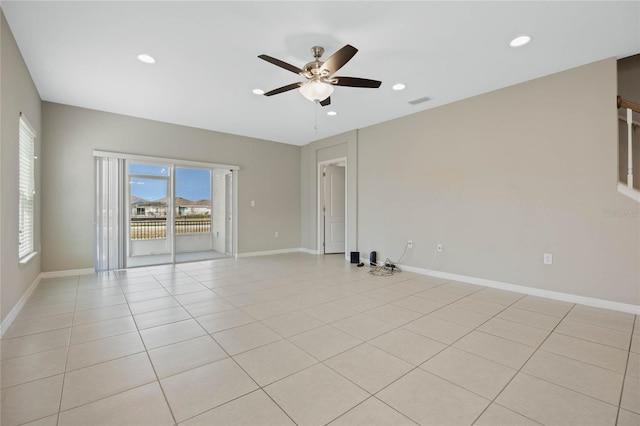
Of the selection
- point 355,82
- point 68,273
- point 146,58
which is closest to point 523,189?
point 355,82

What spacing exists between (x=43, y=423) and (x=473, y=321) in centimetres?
331

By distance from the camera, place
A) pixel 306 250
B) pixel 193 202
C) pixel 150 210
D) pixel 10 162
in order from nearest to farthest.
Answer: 1. pixel 10 162
2. pixel 150 210
3. pixel 306 250
4. pixel 193 202

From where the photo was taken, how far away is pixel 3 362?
2033 mm

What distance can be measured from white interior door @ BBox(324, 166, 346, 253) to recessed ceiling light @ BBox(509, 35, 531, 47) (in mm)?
4674

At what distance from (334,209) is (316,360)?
17.5ft

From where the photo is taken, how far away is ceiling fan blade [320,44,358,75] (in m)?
2.37

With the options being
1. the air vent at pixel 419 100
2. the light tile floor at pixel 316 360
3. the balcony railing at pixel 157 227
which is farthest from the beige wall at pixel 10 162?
the air vent at pixel 419 100

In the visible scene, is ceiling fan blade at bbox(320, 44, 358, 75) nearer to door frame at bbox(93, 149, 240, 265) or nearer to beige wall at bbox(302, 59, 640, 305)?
beige wall at bbox(302, 59, 640, 305)

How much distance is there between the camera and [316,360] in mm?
2096

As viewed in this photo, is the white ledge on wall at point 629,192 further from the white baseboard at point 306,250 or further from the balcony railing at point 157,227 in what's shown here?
the balcony railing at point 157,227

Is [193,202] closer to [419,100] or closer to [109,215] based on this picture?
[109,215]

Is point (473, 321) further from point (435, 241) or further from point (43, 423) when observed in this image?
point (43, 423)

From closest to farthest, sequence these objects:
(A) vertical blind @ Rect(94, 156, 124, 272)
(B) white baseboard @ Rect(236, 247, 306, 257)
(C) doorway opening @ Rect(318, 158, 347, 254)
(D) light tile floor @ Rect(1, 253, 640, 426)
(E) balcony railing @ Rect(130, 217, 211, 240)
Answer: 1. (D) light tile floor @ Rect(1, 253, 640, 426)
2. (A) vertical blind @ Rect(94, 156, 124, 272)
3. (B) white baseboard @ Rect(236, 247, 306, 257)
4. (E) balcony railing @ Rect(130, 217, 211, 240)
5. (C) doorway opening @ Rect(318, 158, 347, 254)

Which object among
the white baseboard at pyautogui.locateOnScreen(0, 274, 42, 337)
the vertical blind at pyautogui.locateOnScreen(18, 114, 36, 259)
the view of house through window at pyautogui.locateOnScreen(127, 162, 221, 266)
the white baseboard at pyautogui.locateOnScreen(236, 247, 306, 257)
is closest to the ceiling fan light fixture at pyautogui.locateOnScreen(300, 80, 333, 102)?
the vertical blind at pyautogui.locateOnScreen(18, 114, 36, 259)
